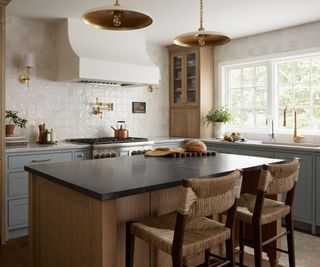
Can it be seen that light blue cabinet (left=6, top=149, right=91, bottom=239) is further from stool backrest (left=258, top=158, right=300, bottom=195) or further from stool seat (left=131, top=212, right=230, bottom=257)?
stool backrest (left=258, top=158, right=300, bottom=195)

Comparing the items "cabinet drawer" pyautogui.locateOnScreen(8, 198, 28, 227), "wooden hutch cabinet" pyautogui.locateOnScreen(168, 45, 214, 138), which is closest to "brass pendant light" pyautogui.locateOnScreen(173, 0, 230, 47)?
"cabinet drawer" pyautogui.locateOnScreen(8, 198, 28, 227)

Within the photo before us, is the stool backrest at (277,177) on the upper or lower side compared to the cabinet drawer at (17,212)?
upper

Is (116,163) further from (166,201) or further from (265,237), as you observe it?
(265,237)

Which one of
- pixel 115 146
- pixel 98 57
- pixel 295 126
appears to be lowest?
pixel 115 146

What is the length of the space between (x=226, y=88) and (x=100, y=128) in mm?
2135

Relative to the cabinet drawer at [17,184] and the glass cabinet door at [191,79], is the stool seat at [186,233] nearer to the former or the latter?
the cabinet drawer at [17,184]

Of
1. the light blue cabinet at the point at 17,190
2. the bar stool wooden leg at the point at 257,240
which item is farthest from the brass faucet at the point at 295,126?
the light blue cabinet at the point at 17,190

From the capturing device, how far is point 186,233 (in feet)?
6.15

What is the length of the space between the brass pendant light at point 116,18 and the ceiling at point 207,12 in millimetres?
1304

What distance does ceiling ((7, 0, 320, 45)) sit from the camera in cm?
370

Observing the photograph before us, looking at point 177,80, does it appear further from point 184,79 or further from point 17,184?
point 17,184

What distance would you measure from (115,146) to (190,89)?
1.87 metres

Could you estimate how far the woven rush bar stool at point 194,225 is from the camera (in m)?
1.66

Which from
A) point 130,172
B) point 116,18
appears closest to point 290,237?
point 130,172
